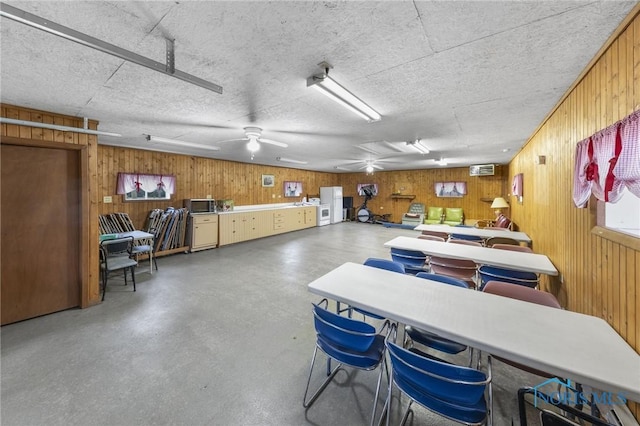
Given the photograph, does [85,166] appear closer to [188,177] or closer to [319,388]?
[188,177]

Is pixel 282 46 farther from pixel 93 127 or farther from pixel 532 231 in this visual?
pixel 532 231

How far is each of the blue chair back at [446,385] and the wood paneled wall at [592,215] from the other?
2.92 feet

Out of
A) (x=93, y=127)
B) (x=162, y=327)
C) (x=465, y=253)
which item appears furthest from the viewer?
(x=93, y=127)

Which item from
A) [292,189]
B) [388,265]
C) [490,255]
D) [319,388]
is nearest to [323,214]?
[292,189]

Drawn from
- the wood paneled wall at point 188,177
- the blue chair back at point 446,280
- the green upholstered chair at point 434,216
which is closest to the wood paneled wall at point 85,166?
the wood paneled wall at point 188,177

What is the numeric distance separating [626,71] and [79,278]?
551 cm

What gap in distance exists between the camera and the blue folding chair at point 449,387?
3.68 ft

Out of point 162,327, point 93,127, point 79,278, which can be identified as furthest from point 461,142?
point 79,278

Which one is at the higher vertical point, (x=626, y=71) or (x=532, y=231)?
(x=626, y=71)

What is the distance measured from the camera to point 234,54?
165cm

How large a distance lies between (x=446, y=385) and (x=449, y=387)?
2 cm

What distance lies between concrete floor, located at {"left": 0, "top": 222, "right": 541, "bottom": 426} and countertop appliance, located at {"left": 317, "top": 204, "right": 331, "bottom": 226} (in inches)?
257

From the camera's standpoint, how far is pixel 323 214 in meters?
10.3

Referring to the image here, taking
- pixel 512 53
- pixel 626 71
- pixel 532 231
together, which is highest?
pixel 512 53
